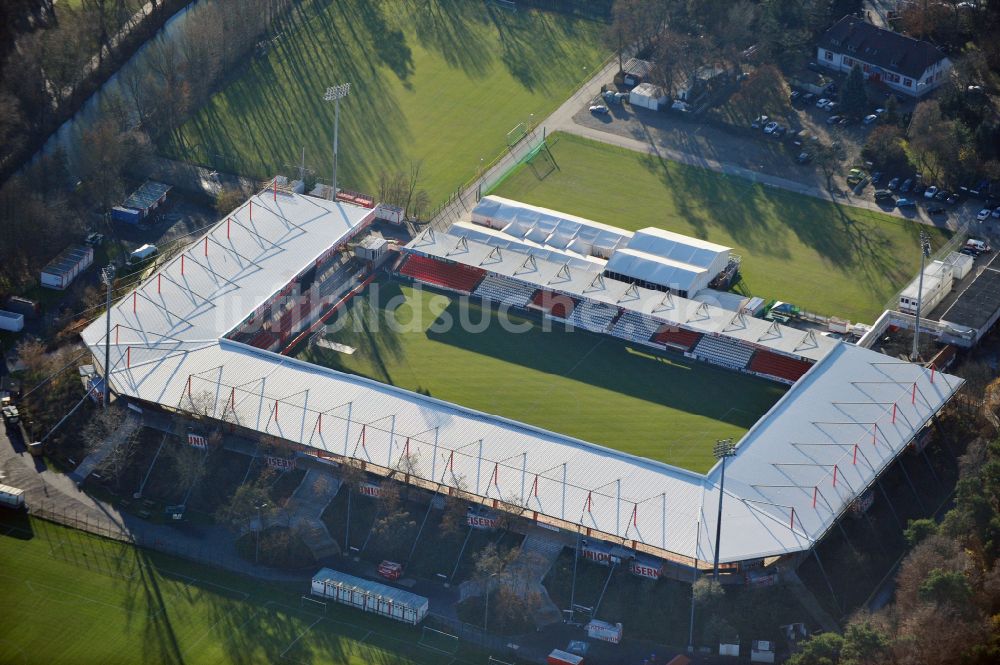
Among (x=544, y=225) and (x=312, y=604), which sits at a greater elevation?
(x=312, y=604)

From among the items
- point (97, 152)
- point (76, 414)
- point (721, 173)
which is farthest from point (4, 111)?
point (721, 173)

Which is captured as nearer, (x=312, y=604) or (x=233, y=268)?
(x=312, y=604)

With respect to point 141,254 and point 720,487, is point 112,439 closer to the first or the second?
point 141,254

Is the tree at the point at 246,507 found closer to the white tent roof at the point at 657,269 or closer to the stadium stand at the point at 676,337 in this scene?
the stadium stand at the point at 676,337

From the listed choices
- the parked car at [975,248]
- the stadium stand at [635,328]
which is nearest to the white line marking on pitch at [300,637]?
the stadium stand at [635,328]

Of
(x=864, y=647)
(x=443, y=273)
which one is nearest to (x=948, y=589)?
(x=864, y=647)

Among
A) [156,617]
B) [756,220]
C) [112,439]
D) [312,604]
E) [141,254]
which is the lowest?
[756,220]

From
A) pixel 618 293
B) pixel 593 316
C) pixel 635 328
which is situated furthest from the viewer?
pixel 618 293
